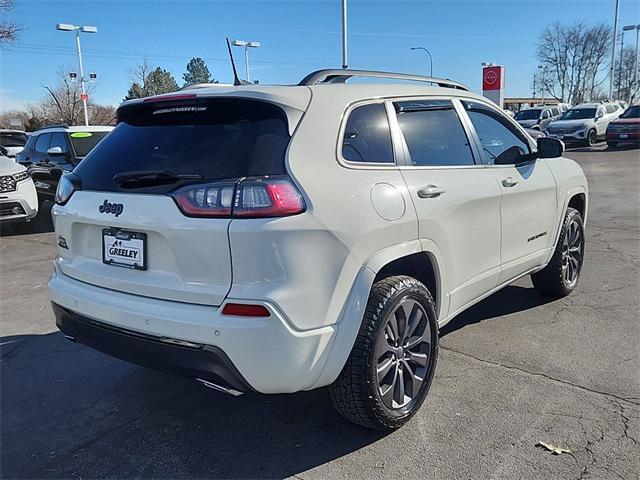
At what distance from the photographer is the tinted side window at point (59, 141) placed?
989 centimetres

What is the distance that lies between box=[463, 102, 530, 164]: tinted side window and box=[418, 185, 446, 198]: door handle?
83 cm

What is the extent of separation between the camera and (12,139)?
16922 mm

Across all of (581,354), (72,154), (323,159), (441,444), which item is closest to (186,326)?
(323,159)

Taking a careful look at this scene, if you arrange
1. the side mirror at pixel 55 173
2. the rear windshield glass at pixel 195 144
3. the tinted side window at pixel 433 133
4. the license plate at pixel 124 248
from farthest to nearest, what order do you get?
the side mirror at pixel 55 173
the tinted side window at pixel 433 133
the license plate at pixel 124 248
the rear windshield glass at pixel 195 144

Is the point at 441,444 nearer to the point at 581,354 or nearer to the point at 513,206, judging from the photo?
the point at 581,354

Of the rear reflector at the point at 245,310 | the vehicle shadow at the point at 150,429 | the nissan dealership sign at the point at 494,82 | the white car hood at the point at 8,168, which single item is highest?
the nissan dealership sign at the point at 494,82

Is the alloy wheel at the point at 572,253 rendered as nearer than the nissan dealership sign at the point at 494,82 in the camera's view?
Yes

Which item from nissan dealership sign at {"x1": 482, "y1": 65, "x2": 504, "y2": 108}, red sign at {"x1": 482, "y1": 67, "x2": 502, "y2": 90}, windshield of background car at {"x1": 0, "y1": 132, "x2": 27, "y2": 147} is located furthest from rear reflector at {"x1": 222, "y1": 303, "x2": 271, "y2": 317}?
red sign at {"x1": 482, "y1": 67, "x2": 502, "y2": 90}

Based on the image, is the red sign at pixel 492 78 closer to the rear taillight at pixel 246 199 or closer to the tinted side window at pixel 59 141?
the tinted side window at pixel 59 141

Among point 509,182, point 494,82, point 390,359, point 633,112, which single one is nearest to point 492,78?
point 494,82

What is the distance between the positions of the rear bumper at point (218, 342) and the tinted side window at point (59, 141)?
8254 millimetres

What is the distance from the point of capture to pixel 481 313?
4.72m

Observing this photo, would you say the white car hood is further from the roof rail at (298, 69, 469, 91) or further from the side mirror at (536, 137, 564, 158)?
the side mirror at (536, 137, 564, 158)

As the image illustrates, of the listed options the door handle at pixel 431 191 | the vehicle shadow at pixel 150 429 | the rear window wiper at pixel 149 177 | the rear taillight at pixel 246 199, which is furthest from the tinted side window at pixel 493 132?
the rear window wiper at pixel 149 177
